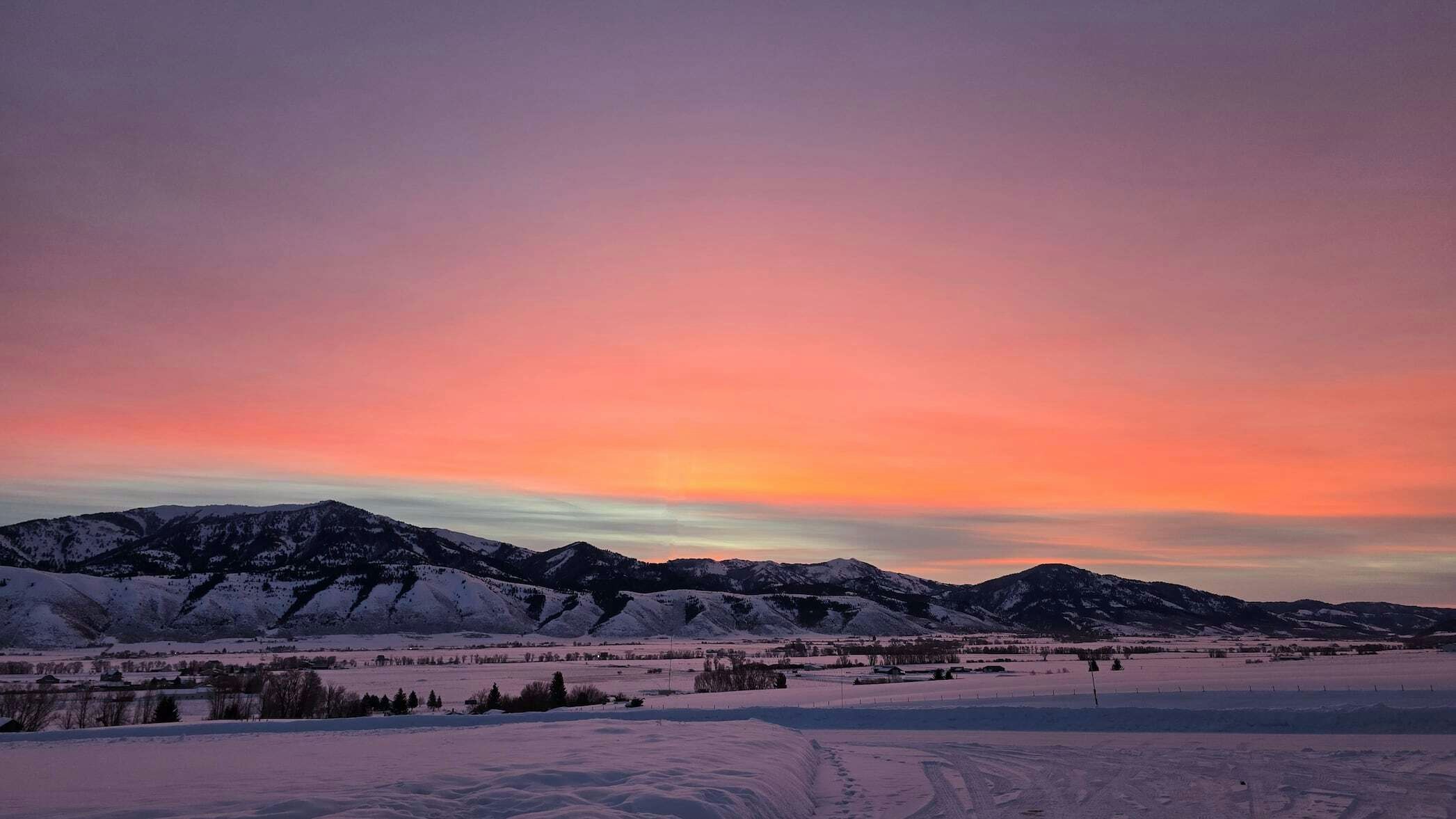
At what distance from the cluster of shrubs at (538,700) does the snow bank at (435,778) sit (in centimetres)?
2728

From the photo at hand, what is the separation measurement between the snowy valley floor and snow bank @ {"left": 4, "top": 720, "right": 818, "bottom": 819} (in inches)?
3.2

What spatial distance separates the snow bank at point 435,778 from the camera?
1370cm

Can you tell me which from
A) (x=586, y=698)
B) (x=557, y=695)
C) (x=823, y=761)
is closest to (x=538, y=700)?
(x=557, y=695)

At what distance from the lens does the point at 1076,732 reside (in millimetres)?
34844

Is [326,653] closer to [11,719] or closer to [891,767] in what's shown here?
[11,719]

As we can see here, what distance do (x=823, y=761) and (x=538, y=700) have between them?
113 feet

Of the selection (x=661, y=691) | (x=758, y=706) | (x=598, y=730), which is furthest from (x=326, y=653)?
(x=598, y=730)

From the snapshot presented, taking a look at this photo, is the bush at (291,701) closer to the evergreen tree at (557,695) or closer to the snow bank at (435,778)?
the evergreen tree at (557,695)

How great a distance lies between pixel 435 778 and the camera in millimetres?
16406

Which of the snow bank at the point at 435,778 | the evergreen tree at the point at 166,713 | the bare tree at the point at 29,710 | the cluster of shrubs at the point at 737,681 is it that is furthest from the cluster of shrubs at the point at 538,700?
the snow bank at the point at 435,778

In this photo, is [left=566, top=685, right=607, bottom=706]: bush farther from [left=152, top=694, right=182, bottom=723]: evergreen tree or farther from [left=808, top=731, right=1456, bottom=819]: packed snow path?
[left=808, top=731, right=1456, bottom=819]: packed snow path

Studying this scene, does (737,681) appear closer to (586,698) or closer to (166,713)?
(586,698)

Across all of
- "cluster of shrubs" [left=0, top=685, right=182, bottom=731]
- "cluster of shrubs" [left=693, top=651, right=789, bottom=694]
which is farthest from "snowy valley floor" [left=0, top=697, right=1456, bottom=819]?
"cluster of shrubs" [left=693, top=651, right=789, bottom=694]

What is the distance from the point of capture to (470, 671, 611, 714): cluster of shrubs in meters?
54.9
